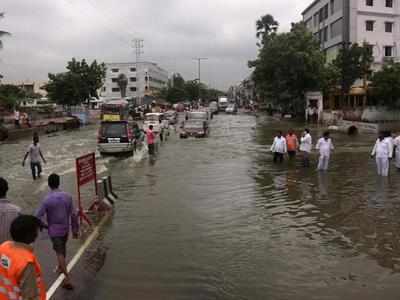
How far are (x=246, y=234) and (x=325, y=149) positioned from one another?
905cm

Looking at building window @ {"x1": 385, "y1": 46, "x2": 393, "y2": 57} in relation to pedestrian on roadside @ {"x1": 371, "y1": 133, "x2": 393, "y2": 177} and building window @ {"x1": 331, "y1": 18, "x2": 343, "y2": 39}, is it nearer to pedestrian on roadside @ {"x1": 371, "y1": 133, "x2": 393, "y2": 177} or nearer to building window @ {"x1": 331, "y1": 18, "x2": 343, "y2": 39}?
building window @ {"x1": 331, "y1": 18, "x2": 343, "y2": 39}

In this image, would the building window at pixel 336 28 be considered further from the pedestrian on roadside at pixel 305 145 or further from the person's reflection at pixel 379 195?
the person's reflection at pixel 379 195

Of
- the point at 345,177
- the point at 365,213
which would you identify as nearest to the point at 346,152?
the point at 345,177

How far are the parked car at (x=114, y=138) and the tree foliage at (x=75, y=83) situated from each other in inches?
1823

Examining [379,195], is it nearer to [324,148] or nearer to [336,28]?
[324,148]

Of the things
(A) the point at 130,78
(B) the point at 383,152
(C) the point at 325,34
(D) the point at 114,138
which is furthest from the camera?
(A) the point at 130,78

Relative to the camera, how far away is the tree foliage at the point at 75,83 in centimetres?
7021

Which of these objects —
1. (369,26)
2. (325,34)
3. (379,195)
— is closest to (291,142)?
(379,195)

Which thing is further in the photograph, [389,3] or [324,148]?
[389,3]

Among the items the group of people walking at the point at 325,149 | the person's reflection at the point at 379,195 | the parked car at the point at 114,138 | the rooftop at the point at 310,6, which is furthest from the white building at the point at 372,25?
the person's reflection at the point at 379,195

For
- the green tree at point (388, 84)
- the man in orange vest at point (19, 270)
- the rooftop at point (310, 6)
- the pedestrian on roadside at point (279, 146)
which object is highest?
the rooftop at point (310, 6)

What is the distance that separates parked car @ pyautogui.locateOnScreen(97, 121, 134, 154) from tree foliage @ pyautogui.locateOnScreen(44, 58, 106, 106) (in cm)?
4631

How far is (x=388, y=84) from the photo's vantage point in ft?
151

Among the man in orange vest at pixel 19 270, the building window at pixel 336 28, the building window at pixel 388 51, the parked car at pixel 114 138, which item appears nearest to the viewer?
the man in orange vest at pixel 19 270
